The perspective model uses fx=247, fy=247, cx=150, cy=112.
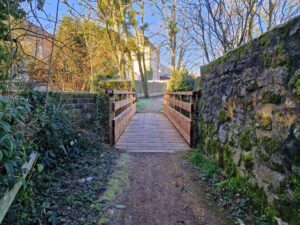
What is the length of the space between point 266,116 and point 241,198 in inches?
34.5

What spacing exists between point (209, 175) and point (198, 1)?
128 inches

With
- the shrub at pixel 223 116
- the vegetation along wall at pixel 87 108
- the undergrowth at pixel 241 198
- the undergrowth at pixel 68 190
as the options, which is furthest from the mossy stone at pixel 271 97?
the vegetation along wall at pixel 87 108

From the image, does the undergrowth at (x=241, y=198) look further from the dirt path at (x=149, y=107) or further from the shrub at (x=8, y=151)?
the dirt path at (x=149, y=107)

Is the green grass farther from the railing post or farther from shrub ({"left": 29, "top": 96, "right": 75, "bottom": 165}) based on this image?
shrub ({"left": 29, "top": 96, "right": 75, "bottom": 165})

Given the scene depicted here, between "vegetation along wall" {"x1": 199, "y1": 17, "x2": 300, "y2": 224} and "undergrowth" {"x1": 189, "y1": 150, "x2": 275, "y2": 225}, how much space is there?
0.30 feet

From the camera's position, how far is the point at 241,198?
2.46 metres

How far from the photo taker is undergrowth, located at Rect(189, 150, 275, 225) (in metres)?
2.12

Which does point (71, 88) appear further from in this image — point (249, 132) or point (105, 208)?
point (249, 132)

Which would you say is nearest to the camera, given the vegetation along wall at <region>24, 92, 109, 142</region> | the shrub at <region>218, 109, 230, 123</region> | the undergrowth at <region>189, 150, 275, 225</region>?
the undergrowth at <region>189, 150, 275, 225</region>

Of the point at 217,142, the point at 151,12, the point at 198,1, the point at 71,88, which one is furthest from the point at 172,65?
the point at 217,142

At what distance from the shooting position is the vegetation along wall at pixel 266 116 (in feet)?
5.92

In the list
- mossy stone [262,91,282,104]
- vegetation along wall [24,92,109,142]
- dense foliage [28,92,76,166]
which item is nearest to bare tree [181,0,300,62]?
mossy stone [262,91,282,104]

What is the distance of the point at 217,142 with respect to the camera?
348cm

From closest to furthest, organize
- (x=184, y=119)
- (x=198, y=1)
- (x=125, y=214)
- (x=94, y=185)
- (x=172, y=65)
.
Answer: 1. (x=125, y=214)
2. (x=94, y=185)
3. (x=198, y=1)
4. (x=184, y=119)
5. (x=172, y=65)
